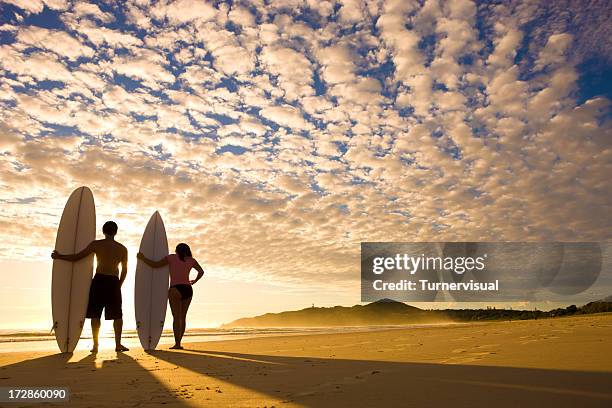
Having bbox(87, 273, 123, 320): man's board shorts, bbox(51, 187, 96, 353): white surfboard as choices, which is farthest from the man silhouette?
bbox(51, 187, 96, 353): white surfboard

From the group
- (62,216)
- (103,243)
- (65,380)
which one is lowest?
(65,380)

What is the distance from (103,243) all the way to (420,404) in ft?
20.5

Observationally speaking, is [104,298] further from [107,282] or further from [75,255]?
[75,255]

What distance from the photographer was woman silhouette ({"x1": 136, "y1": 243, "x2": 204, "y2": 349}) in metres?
8.44

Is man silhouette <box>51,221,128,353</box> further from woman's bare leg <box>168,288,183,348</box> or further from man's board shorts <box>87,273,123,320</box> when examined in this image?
woman's bare leg <box>168,288,183,348</box>

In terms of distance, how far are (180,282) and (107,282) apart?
1.29 meters

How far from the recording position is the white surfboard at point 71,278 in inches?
321

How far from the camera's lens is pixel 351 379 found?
4215 mm

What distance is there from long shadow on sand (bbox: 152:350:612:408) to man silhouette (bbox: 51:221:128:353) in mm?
2969

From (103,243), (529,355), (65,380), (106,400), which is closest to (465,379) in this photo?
(529,355)

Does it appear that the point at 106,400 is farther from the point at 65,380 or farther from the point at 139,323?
the point at 139,323

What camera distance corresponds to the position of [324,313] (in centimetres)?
12056

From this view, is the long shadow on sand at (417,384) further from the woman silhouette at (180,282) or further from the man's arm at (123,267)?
the woman silhouette at (180,282)

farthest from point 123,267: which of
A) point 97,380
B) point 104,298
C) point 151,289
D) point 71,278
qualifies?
point 97,380
